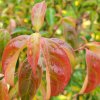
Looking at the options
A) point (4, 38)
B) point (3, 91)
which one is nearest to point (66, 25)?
point (4, 38)

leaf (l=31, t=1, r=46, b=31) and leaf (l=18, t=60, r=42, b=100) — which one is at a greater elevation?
leaf (l=31, t=1, r=46, b=31)

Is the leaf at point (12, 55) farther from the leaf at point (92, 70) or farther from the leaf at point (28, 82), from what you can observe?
the leaf at point (92, 70)

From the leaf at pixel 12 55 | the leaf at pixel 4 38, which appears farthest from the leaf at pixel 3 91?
the leaf at pixel 4 38

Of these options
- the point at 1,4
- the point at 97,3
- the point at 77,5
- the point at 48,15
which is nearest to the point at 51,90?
the point at 48,15

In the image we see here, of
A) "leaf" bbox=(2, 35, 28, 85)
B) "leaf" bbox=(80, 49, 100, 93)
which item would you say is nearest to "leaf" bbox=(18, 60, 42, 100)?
"leaf" bbox=(2, 35, 28, 85)

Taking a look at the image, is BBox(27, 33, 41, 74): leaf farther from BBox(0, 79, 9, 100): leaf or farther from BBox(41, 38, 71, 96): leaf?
BBox(0, 79, 9, 100): leaf

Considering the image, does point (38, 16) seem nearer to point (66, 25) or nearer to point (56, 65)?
point (56, 65)
